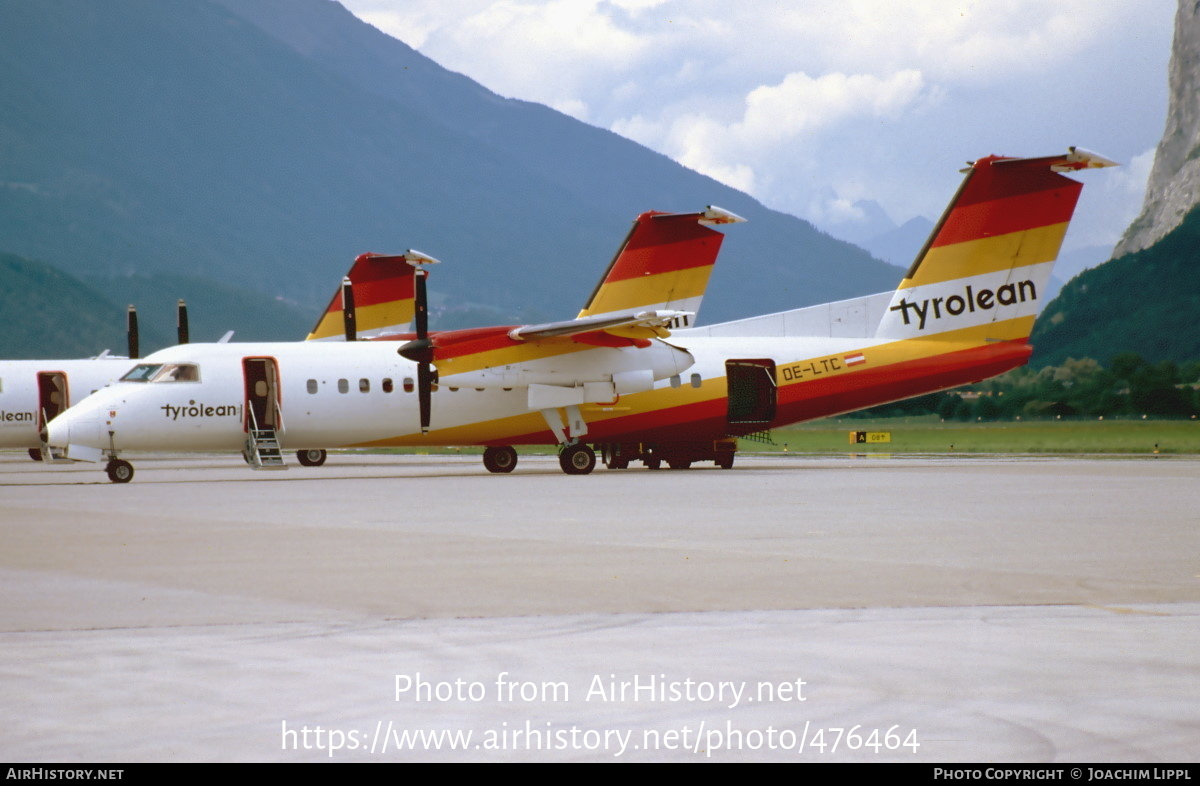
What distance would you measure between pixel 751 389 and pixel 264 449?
39.5 feet

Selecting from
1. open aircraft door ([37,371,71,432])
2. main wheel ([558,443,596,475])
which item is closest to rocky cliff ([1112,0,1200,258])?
main wheel ([558,443,596,475])

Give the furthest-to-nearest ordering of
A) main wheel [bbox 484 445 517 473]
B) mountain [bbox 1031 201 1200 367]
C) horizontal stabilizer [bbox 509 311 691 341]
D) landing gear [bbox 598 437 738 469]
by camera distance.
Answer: mountain [bbox 1031 201 1200 367] < landing gear [bbox 598 437 738 469] < main wheel [bbox 484 445 517 473] < horizontal stabilizer [bbox 509 311 691 341]

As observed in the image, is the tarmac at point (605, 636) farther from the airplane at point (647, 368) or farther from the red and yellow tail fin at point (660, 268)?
the red and yellow tail fin at point (660, 268)

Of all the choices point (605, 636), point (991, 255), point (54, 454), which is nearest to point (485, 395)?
point (54, 454)

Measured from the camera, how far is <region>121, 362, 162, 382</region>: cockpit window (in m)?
31.5

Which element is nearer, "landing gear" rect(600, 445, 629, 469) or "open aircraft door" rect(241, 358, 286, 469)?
"open aircraft door" rect(241, 358, 286, 469)

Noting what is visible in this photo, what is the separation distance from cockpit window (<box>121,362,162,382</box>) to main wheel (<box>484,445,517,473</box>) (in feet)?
26.8

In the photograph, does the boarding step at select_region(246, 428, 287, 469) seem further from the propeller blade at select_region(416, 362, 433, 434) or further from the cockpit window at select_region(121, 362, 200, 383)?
the propeller blade at select_region(416, 362, 433, 434)

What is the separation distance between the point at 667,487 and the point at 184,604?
16.9 metres

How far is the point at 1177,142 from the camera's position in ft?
413

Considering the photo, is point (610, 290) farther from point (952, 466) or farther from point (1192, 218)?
point (1192, 218)

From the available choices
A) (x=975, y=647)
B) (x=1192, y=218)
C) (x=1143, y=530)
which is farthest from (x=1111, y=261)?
(x=975, y=647)

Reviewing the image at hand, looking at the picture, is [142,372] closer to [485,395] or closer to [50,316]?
[485,395]

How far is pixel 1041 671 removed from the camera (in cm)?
770
